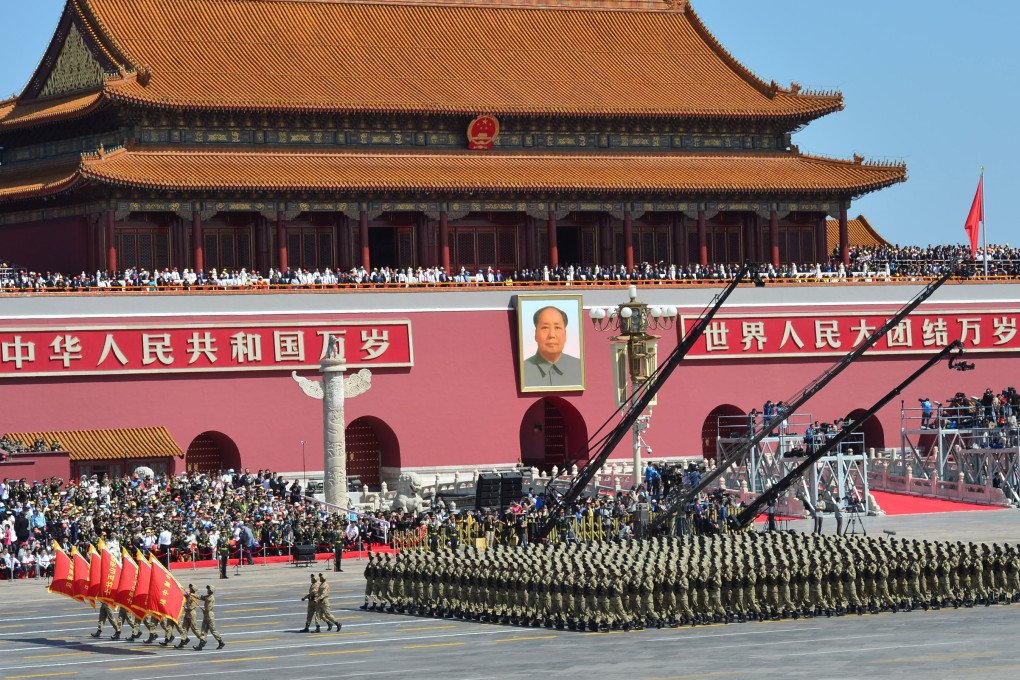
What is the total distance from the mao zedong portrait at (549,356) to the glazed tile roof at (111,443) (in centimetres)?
1135

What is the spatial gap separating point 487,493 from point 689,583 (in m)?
17.2

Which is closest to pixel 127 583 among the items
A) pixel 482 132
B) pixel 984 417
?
pixel 984 417

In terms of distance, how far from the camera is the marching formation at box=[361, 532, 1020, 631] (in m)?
36.4

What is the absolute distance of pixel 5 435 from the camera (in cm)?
5538

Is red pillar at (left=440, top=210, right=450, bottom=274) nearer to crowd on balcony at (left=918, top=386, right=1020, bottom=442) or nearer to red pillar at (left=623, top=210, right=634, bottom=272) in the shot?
red pillar at (left=623, top=210, right=634, bottom=272)

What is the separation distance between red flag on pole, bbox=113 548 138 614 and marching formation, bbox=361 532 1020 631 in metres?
5.71

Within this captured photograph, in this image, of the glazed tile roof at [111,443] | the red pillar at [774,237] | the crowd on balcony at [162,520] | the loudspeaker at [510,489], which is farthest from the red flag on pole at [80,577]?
the red pillar at [774,237]

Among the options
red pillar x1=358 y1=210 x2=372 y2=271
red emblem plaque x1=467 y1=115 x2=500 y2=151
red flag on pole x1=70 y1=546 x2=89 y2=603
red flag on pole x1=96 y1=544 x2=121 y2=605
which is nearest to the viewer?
red flag on pole x1=96 y1=544 x2=121 y2=605

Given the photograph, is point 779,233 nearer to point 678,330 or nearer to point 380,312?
point 678,330

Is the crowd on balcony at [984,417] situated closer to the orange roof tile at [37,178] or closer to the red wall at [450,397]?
the red wall at [450,397]

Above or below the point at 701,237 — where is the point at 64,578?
below

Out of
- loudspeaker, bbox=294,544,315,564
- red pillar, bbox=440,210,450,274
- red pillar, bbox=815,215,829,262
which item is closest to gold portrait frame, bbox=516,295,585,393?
red pillar, bbox=440,210,450,274

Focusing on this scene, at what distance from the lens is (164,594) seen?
34.7 meters

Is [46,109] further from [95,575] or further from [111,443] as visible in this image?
[95,575]
